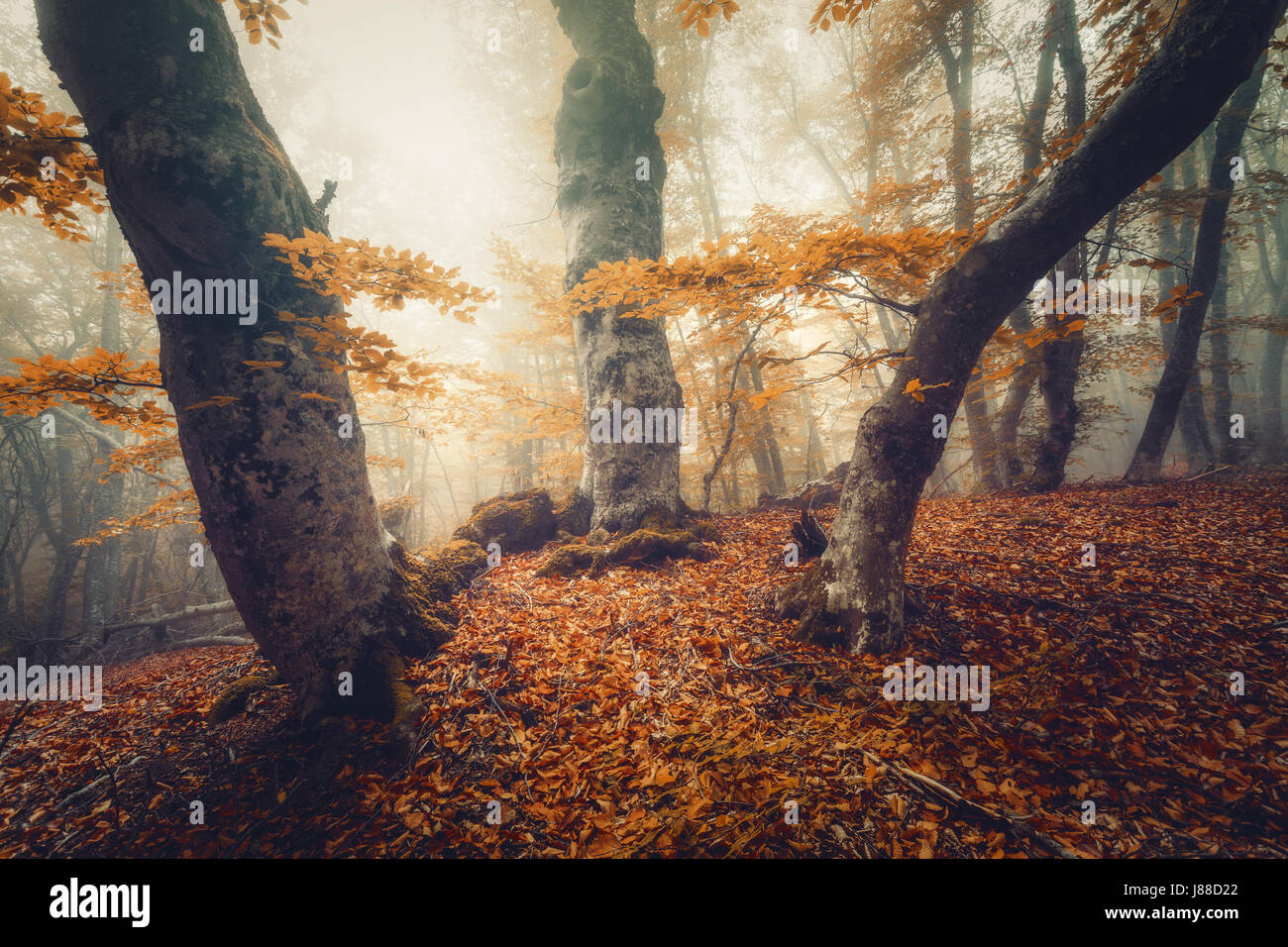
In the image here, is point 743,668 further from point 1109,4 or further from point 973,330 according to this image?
point 1109,4

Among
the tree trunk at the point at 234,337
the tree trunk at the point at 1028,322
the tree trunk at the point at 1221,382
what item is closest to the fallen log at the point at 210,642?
the tree trunk at the point at 234,337

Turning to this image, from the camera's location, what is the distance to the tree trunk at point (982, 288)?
7.50ft

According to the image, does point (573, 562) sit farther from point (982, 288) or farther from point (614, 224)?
point (614, 224)

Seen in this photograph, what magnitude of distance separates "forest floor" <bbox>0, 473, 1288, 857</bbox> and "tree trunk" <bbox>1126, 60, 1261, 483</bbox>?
387cm

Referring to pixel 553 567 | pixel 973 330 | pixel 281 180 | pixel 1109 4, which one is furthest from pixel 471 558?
pixel 1109 4

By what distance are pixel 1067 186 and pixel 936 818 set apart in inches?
143

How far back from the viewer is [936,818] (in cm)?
198

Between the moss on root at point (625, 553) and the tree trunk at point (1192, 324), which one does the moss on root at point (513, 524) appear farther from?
the tree trunk at point (1192, 324)

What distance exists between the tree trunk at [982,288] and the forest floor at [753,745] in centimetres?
46

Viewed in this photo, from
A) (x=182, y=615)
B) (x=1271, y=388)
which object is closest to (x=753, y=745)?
(x=182, y=615)

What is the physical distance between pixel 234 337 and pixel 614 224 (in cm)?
444

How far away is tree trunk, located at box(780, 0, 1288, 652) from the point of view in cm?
229

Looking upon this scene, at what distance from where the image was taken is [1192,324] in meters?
6.48

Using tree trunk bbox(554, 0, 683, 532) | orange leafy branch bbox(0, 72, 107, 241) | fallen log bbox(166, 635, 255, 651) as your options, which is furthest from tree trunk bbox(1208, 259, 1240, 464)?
fallen log bbox(166, 635, 255, 651)
